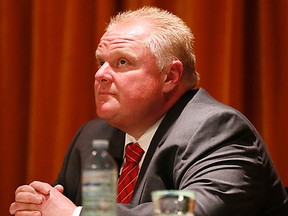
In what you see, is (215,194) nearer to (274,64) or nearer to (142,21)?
(142,21)

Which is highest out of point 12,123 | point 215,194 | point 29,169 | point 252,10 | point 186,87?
point 252,10

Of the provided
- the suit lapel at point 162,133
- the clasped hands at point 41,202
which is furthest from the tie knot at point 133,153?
the clasped hands at point 41,202

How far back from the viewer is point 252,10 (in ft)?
9.21

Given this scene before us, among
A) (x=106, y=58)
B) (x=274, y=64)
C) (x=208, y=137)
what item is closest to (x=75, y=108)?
(x=106, y=58)

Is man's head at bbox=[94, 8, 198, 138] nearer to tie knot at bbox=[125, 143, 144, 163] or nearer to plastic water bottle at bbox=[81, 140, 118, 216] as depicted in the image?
tie knot at bbox=[125, 143, 144, 163]

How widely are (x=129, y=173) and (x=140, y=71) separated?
35cm

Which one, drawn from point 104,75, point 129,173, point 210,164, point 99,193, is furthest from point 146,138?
point 99,193

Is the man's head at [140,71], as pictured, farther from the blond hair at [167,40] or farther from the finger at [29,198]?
the finger at [29,198]

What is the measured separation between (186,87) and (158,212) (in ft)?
3.84

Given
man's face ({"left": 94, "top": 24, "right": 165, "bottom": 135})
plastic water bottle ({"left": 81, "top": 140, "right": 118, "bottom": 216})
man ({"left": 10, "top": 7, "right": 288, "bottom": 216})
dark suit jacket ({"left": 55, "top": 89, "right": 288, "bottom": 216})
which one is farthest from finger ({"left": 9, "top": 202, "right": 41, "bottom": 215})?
plastic water bottle ({"left": 81, "top": 140, "right": 118, "bottom": 216})

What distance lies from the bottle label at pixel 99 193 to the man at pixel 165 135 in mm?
554

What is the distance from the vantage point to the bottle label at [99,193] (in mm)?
1119

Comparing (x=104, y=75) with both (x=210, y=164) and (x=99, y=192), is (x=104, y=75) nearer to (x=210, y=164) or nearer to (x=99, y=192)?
(x=210, y=164)

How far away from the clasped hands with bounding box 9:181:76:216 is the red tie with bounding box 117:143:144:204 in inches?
11.1
